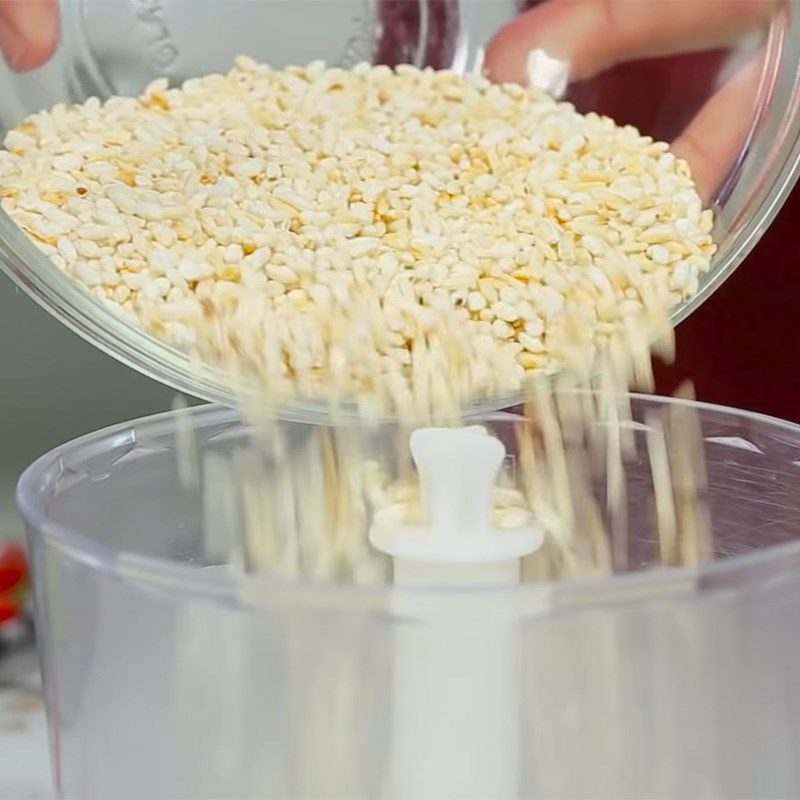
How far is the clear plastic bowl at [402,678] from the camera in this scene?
32 cm

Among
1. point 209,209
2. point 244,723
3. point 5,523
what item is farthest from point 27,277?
point 5,523

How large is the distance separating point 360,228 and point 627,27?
129 millimetres

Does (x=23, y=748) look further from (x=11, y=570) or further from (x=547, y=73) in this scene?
(x=547, y=73)

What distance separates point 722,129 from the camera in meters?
0.50

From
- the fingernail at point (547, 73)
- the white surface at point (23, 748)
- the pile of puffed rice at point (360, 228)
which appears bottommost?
the white surface at point (23, 748)

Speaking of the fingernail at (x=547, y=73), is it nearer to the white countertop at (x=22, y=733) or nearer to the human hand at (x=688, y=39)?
the human hand at (x=688, y=39)

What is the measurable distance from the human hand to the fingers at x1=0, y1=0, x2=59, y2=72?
0.17 m

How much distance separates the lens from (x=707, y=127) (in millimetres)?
507

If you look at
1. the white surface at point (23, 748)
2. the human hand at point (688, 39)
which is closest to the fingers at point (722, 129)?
the human hand at point (688, 39)

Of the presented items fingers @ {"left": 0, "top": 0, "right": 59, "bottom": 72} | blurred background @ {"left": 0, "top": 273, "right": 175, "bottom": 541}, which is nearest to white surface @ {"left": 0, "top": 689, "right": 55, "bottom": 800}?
blurred background @ {"left": 0, "top": 273, "right": 175, "bottom": 541}

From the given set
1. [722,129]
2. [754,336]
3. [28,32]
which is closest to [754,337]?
[754,336]

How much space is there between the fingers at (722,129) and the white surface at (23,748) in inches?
12.8

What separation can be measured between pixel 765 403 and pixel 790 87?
0.68 ft

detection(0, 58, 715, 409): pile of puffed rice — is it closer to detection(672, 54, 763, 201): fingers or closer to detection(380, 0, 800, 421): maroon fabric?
detection(672, 54, 763, 201): fingers
